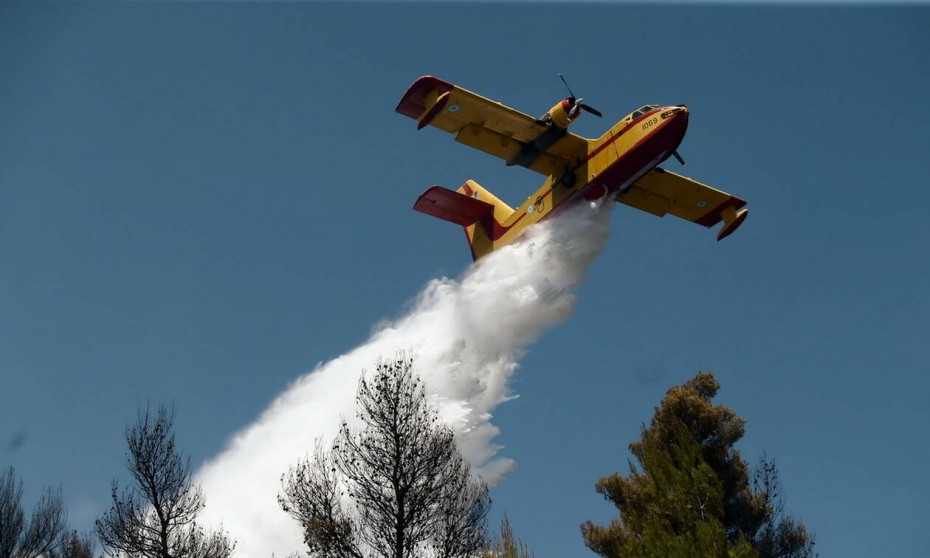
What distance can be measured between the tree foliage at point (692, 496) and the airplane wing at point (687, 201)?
890cm

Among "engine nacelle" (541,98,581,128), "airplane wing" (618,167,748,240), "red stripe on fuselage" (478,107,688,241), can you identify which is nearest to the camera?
"red stripe on fuselage" (478,107,688,241)

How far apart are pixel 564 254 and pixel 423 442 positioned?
574 inches

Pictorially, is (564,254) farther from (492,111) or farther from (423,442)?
(423,442)

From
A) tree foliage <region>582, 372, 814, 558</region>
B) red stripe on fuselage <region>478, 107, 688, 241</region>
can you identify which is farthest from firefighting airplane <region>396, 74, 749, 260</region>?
tree foliage <region>582, 372, 814, 558</region>

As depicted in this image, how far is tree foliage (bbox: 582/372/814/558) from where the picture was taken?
18984 millimetres

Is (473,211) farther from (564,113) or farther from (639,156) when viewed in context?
(639,156)

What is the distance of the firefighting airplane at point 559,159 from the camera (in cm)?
2892

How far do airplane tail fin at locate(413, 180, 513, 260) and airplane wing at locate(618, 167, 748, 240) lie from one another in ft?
16.7

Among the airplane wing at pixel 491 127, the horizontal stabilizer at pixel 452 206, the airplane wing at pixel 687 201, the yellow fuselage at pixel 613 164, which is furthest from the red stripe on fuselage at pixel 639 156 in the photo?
the horizontal stabilizer at pixel 452 206

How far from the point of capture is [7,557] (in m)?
25.1

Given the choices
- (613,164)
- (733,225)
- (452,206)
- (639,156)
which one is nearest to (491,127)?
(613,164)

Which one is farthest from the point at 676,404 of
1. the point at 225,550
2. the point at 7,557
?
the point at 7,557

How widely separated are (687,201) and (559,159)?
6632 mm

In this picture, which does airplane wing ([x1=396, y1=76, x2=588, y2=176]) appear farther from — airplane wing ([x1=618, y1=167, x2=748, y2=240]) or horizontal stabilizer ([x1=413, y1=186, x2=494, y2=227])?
airplane wing ([x1=618, y1=167, x2=748, y2=240])
